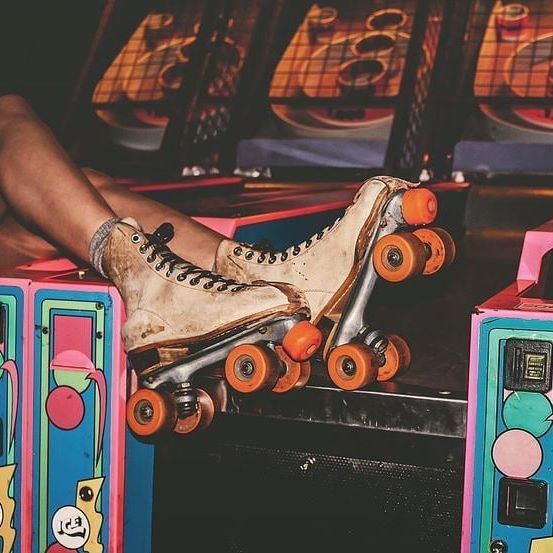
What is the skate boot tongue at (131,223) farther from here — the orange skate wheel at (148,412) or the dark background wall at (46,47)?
the dark background wall at (46,47)

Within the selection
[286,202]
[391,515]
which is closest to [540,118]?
[286,202]

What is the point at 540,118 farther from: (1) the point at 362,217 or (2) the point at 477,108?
(1) the point at 362,217

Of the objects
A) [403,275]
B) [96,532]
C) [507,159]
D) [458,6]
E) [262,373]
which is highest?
[458,6]

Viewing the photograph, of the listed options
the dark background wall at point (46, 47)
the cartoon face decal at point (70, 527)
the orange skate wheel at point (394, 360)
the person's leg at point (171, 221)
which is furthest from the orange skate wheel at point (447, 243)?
the dark background wall at point (46, 47)

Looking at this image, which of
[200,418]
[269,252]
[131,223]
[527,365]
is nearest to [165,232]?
[131,223]

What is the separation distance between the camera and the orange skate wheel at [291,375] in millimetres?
1378

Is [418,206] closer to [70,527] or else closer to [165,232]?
[165,232]

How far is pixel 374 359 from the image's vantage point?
131 cm

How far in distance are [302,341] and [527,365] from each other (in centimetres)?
27

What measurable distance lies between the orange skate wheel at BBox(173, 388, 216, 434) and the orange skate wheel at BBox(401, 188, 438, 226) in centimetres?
38

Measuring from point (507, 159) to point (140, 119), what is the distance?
1.28m

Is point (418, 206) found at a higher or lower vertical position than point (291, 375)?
higher

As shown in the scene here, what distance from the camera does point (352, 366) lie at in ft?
4.25

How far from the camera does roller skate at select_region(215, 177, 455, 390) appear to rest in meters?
1.28
